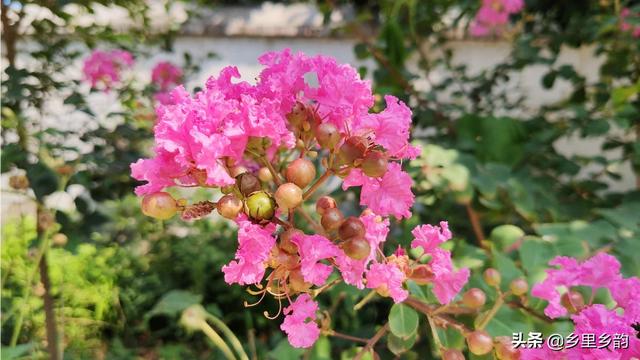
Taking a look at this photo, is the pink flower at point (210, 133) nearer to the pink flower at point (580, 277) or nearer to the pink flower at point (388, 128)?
the pink flower at point (388, 128)

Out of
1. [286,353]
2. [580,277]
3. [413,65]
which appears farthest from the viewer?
[413,65]

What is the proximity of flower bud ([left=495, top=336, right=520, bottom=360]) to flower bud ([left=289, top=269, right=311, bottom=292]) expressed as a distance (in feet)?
0.77


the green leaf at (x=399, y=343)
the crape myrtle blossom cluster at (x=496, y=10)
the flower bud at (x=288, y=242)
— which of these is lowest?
the green leaf at (x=399, y=343)

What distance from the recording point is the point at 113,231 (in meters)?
2.14

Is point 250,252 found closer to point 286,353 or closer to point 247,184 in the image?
point 247,184

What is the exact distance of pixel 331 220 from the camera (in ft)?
1.78

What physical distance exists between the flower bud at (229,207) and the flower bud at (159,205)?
0.16ft

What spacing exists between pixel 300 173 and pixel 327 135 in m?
0.05

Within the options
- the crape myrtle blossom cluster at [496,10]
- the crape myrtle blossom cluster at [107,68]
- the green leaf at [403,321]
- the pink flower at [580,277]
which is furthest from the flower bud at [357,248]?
the crape myrtle blossom cluster at [496,10]

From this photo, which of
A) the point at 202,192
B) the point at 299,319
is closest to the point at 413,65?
the point at 202,192

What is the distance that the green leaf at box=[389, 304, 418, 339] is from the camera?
677mm

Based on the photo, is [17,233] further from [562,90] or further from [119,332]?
[562,90]

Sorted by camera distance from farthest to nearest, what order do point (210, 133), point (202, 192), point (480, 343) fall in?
1. point (202, 192)
2. point (480, 343)
3. point (210, 133)

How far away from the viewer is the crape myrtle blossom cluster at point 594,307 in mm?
554
